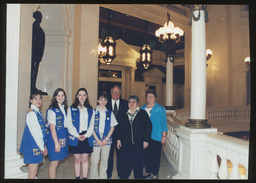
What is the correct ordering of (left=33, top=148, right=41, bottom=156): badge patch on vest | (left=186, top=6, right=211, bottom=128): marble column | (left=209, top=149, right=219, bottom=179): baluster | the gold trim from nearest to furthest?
(left=33, top=148, right=41, bottom=156): badge patch on vest
(left=209, top=149, right=219, bottom=179): baluster
the gold trim
(left=186, top=6, right=211, bottom=128): marble column

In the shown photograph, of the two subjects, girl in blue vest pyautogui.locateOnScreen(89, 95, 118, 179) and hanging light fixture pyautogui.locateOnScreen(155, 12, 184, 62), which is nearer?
girl in blue vest pyautogui.locateOnScreen(89, 95, 118, 179)

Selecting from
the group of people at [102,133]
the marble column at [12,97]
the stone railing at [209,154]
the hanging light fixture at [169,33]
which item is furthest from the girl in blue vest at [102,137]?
the hanging light fixture at [169,33]

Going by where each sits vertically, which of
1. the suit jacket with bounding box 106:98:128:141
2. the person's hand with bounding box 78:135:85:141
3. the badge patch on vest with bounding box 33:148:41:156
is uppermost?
the suit jacket with bounding box 106:98:128:141

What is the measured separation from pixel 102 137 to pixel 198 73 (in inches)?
85.0

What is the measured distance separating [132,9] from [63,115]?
743 centimetres

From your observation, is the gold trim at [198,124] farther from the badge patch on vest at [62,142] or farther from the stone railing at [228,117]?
the stone railing at [228,117]

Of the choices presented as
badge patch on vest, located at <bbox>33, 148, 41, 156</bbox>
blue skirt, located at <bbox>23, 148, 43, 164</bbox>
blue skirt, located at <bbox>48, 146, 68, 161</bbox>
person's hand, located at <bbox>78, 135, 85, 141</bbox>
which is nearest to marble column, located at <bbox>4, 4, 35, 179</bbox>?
blue skirt, located at <bbox>23, 148, 43, 164</bbox>

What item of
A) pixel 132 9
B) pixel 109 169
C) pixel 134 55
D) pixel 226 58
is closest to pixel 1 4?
pixel 109 169

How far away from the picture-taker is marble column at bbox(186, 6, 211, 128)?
3329 mm

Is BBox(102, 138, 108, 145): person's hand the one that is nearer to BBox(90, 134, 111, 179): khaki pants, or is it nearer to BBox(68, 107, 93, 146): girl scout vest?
BBox(90, 134, 111, 179): khaki pants

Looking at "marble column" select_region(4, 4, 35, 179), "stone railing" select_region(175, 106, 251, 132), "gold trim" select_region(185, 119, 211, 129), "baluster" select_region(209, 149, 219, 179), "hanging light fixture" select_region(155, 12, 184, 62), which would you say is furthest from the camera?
"stone railing" select_region(175, 106, 251, 132)

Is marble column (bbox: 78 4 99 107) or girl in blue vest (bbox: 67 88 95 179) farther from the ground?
marble column (bbox: 78 4 99 107)

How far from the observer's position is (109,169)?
141 inches

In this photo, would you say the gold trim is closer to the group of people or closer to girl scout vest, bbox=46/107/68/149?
the group of people
